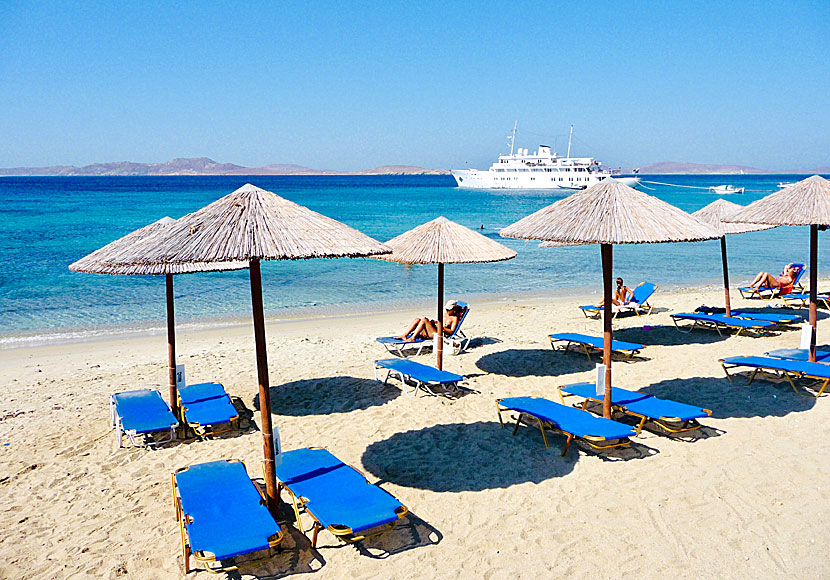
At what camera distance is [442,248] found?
25.7ft

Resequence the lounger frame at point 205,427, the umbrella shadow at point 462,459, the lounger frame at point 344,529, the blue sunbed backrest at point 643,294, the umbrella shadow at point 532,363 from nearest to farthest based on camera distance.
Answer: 1. the lounger frame at point 344,529
2. the umbrella shadow at point 462,459
3. the lounger frame at point 205,427
4. the umbrella shadow at point 532,363
5. the blue sunbed backrest at point 643,294

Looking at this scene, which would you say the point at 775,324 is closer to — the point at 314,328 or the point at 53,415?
the point at 314,328

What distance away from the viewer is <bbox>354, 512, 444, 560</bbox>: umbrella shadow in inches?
168

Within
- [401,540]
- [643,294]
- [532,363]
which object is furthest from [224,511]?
[643,294]

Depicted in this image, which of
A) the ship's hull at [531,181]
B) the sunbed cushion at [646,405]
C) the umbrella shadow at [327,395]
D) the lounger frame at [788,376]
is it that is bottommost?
the umbrella shadow at [327,395]

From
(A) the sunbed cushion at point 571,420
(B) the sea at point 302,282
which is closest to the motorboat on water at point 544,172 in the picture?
(B) the sea at point 302,282

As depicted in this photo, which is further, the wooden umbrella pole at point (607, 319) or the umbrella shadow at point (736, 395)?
the umbrella shadow at point (736, 395)

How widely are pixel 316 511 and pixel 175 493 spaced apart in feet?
4.13

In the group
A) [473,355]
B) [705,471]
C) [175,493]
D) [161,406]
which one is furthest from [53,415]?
[705,471]

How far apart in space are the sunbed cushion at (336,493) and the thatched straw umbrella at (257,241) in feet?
0.97

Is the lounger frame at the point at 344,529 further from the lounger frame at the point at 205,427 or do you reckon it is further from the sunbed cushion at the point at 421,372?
the sunbed cushion at the point at 421,372

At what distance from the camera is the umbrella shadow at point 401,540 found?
4258 millimetres

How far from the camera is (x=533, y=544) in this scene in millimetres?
4305

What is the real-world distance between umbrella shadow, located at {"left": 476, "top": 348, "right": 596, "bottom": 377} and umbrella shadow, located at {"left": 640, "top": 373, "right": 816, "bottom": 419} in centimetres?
134
